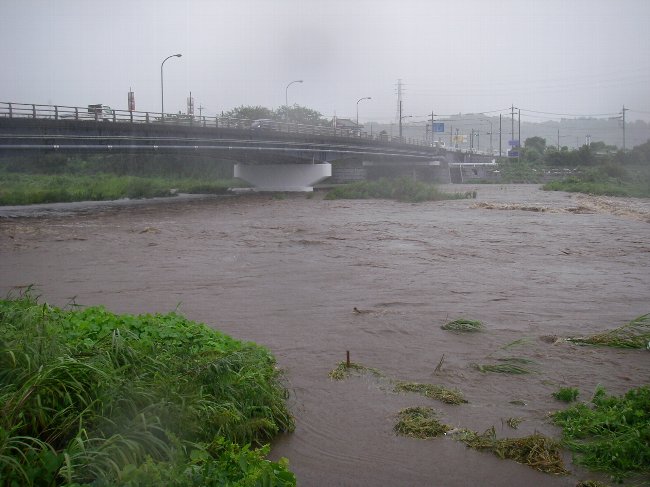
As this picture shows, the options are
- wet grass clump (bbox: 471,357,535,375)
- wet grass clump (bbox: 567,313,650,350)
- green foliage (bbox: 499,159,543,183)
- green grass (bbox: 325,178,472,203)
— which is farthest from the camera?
green foliage (bbox: 499,159,543,183)

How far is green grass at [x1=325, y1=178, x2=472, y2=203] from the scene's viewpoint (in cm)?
4981

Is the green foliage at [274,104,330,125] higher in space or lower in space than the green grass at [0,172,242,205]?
higher

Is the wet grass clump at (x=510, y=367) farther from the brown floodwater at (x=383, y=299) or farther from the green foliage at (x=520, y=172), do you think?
the green foliage at (x=520, y=172)

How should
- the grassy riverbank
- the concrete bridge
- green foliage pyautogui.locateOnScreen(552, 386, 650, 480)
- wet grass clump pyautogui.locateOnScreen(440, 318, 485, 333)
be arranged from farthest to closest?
the concrete bridge
wet grass clump pyautogui.locateOnScreen(440, 318, 485, 333)
green foliage pyautogui.locateOnScreen(552, 386, 650, 480)
the grassy riverbank

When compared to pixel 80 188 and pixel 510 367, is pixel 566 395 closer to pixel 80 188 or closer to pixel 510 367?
pixel 510 367

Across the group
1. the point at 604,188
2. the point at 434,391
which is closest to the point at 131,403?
the point at 434,391

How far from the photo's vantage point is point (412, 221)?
34750 mm

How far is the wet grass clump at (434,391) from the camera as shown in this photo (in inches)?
346

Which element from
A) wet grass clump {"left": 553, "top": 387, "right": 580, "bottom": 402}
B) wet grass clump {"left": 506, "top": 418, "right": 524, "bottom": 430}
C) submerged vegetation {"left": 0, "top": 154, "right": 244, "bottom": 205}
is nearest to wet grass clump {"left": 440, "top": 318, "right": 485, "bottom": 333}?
wet grass clump {"left": 553, "top": 387, "right": 580, "bottom": 402}

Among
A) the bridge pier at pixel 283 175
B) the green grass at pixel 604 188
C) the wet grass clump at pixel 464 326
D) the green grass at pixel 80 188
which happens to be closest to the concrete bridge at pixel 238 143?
the bridge pier at pixel 283 175

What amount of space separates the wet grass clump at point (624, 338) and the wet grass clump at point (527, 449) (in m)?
4.74

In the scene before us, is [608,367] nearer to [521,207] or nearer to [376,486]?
[376,486]

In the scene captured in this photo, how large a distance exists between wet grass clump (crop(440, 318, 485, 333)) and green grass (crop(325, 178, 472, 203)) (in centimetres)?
3670

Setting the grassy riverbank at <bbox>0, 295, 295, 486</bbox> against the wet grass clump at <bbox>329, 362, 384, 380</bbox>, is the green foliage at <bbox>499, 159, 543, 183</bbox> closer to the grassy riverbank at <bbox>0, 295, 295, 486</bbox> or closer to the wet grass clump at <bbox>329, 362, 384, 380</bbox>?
the wet grass clump at <bbox>329, 362, 384, 380</bbox>
